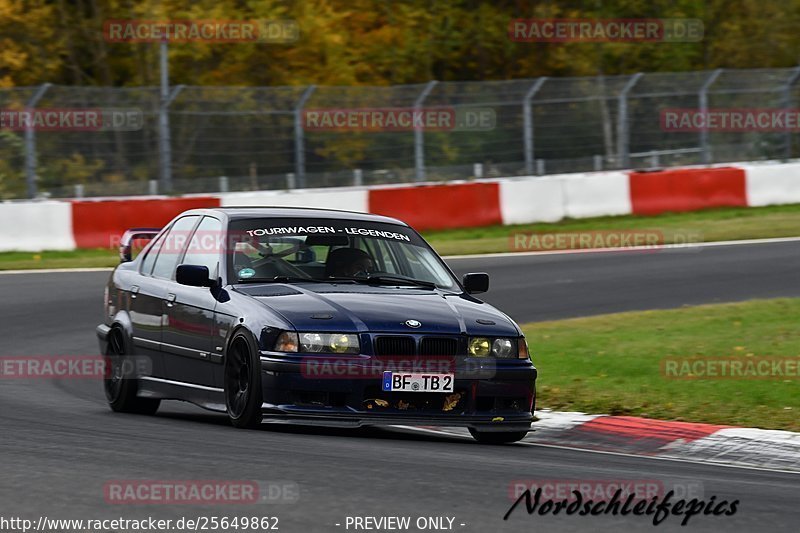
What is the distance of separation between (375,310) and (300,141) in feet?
51.3

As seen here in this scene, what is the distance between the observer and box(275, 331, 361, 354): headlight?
336 inches

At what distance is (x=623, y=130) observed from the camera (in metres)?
25.2

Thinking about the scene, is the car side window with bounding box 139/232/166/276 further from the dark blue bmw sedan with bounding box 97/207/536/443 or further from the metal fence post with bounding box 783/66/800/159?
the metal fence post with bounding box 783/66/800/159

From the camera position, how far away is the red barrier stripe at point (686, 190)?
24.7 meters

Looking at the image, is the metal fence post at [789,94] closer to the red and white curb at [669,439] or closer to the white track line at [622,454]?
the red and white curb at [669,439]

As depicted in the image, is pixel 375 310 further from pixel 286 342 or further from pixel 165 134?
pixel 165 134

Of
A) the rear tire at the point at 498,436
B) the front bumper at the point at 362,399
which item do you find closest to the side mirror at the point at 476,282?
the rear tire at the point at 498,436

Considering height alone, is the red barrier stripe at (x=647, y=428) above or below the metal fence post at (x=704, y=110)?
below

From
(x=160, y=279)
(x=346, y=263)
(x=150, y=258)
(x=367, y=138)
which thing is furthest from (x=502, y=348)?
(x=367, y=138)

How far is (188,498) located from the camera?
20.6ft

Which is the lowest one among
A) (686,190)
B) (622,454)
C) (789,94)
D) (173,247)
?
(622,454)

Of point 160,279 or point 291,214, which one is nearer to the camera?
point 291,214

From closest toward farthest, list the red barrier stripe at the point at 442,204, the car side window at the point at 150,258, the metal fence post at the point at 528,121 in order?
the car side window at the point at 150,258 < the red barrier stripe at the point at 442,204 < the metal fence post at the point at 528,121

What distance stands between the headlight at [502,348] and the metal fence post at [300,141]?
15.3 meters
